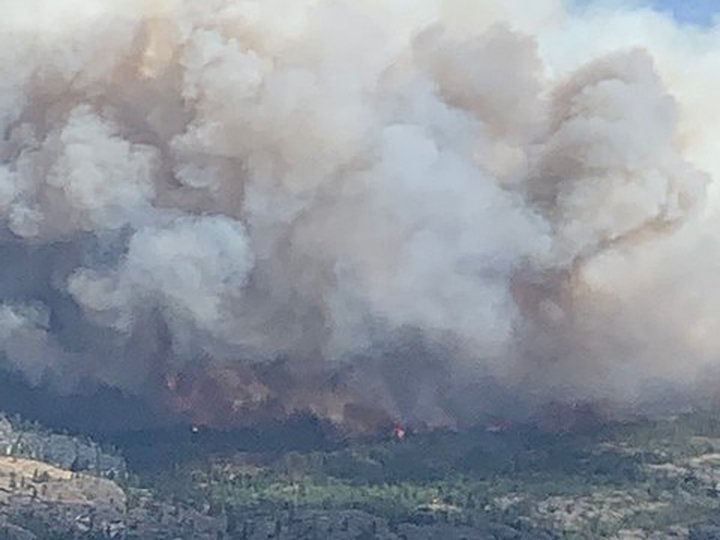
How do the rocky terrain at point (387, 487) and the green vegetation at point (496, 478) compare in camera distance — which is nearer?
the rocky terrain at point (387, 487)

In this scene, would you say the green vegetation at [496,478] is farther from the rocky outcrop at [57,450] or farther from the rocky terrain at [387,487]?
the rocky outcrop at [57,450]

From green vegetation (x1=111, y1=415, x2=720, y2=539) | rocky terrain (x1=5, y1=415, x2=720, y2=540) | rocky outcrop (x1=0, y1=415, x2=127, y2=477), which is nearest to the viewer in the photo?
rocky terrain (x1=5, y1=415, x2=720, y2=540)

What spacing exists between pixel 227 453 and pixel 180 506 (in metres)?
12.8

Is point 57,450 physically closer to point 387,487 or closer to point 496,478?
point 387,487

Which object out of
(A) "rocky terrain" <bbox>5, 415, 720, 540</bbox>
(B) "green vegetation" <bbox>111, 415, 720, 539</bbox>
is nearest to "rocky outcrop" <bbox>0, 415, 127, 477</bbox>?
(A) "rocky terrain" <bbox>5, 415, 720, 540</bbox>

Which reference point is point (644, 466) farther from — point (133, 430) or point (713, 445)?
point (133, 430)

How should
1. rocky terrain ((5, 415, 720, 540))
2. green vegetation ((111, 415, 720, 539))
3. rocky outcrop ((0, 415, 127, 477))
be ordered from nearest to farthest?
rocky terrain ((5, 415, 720, 540)) < green vegetation ((111, 415, 720, 539)) < rocky outcrop ((0, 415, 127, 477))

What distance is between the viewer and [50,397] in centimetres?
12238

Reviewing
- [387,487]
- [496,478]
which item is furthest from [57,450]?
[496,478]

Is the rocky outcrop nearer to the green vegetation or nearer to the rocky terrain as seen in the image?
the rocky terrain

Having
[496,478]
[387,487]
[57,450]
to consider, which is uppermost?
[57,450]

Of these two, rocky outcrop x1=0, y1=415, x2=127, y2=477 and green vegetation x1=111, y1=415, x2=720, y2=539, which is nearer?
green vegetation x1=111, y1=415, x2=720, y2=539

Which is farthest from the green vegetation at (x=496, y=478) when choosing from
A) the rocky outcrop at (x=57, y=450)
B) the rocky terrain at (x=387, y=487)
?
the rocky outcrop at (x=57, y=450)

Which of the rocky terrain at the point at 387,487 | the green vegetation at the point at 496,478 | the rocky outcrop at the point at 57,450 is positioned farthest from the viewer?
the rocky outcrop at the point at 57,450
